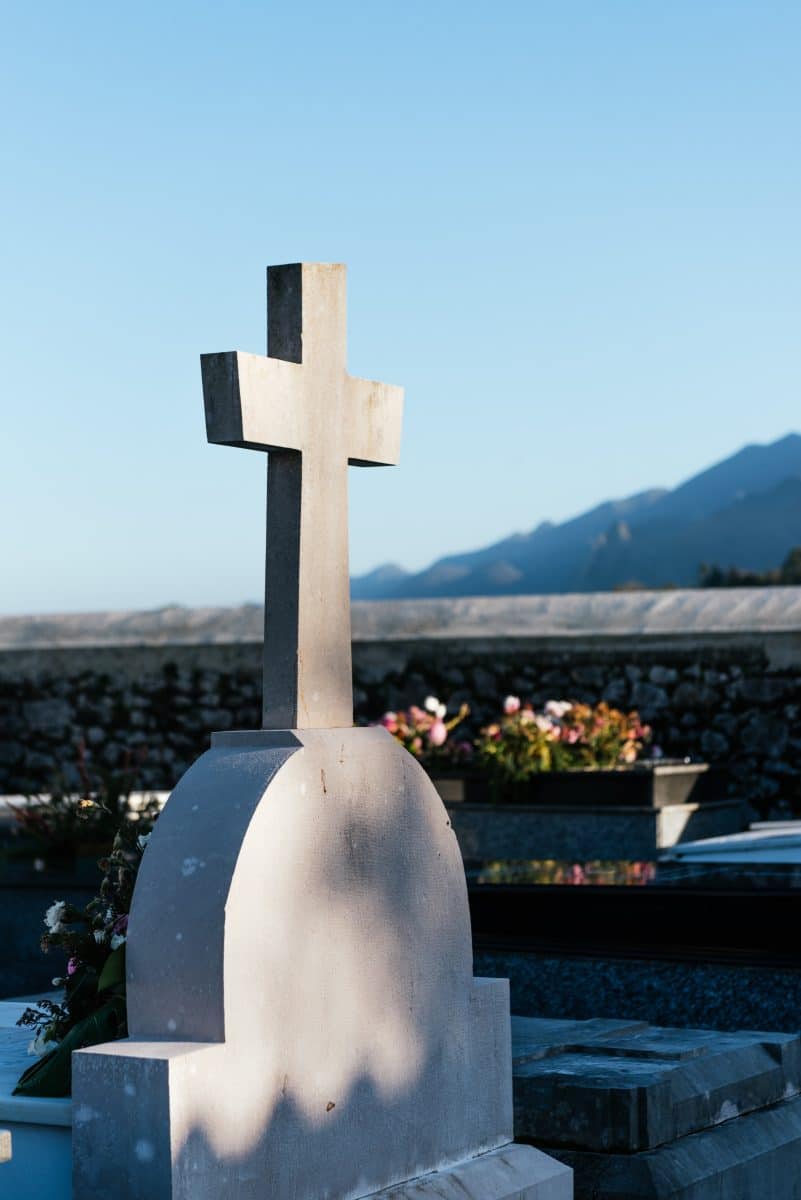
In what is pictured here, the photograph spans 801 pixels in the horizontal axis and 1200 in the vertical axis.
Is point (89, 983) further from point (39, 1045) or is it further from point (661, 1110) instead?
point (661, 1110)

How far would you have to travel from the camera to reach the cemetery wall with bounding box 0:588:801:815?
1110cm

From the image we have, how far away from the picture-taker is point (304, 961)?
3.43 metres

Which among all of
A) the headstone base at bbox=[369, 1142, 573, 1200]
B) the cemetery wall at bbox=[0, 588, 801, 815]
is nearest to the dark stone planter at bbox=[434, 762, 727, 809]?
the cemetery wall at bbox=[0, 588, 801, 815]

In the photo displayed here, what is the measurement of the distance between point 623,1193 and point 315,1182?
1196 mm

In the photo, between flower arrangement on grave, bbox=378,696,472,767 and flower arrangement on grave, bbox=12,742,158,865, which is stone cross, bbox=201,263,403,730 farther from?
flower arrangement on grave, bbox=378,696,472,767

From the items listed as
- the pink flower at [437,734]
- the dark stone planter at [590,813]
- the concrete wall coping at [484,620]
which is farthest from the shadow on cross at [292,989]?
the concrete wall coping at [484,620]

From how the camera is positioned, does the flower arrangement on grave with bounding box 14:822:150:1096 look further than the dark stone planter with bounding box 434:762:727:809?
No

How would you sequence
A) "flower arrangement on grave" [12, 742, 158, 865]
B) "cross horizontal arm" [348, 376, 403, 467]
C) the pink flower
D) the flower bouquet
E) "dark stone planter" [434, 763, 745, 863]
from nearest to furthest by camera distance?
"cross horizontal arm" [348, 376, 403, 467] < "flower arrangement on grave" [12, 742, 158, 865] < "dark stone planter" [434, 763, 745, 863] < the flower bouquet < the pink flower

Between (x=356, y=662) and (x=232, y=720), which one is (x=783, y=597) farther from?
(x=232, y=720)

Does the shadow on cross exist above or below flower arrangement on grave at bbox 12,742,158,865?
above

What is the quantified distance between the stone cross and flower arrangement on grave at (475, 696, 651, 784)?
6284 millimetres

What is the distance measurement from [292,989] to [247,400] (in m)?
1.16

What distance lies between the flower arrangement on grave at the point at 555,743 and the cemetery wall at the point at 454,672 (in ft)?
3.31

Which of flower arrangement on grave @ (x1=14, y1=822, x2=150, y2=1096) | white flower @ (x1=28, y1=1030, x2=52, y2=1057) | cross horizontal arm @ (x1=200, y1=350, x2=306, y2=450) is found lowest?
white flower @ (x1=28, y1=1030, x2=52, y2=1057)
